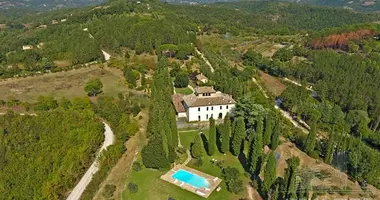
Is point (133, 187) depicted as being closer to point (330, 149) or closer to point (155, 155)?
point (155, 155)

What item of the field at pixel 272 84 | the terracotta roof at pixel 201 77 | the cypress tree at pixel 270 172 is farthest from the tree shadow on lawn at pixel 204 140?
the field at pixel 272 84

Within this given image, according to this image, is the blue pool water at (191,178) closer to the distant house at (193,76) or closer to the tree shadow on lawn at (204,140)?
the tree shadow on lawn at (204,140)

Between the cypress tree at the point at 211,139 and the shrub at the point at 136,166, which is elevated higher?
the cypress tree at the point at 211,139

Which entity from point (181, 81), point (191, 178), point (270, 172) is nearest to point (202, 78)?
point (181, 81)

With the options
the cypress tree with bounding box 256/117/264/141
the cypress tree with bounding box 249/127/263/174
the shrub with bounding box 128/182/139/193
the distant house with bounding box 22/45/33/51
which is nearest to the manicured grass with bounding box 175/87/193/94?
the cypress tree with bounding box 256/117/264/141

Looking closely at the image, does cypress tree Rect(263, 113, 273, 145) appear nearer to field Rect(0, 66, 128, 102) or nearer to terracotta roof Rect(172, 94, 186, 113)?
terracotta roof Rect(172, 94, 186, 113)
